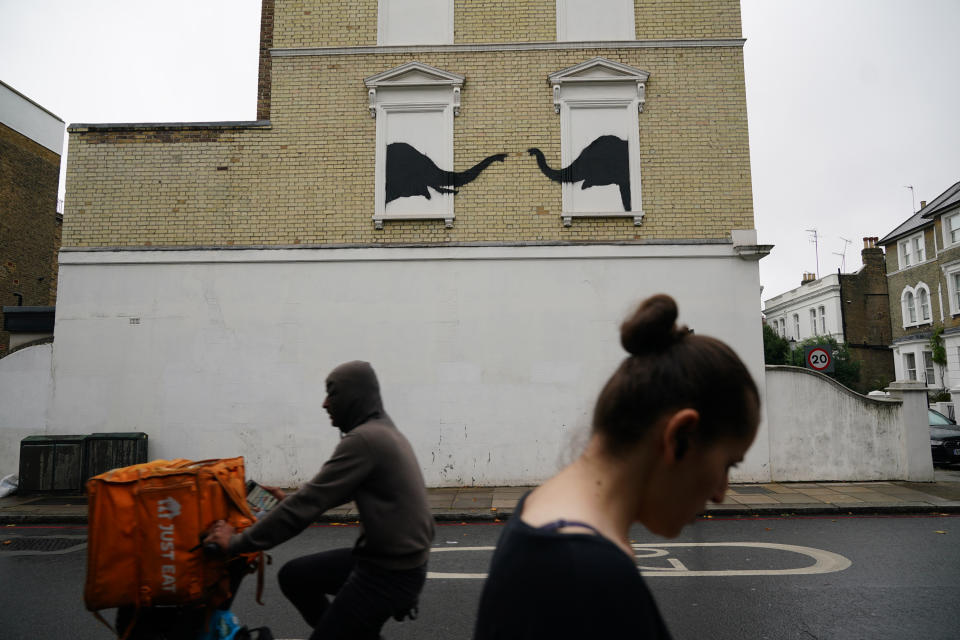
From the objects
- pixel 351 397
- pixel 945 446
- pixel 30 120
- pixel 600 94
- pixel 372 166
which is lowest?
pixel 945 446

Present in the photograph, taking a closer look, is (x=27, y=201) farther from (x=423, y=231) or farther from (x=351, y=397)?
(x=351, y=397)

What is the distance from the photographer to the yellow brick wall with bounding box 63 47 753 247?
39.2 ft

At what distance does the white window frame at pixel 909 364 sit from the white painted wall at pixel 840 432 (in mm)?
28495

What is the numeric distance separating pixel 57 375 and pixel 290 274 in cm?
492

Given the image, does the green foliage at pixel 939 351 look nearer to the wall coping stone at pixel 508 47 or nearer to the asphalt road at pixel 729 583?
the wall coping stone at pixel 508 47

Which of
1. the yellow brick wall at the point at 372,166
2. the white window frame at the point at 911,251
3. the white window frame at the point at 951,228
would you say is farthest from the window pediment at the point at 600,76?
the white window frame at the point at 911,251

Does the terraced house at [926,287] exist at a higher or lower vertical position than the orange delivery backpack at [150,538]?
higher

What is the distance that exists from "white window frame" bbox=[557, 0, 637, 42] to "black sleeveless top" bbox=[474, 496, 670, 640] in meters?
13.0

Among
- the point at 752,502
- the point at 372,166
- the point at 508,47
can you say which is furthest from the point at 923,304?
the point at 372,166

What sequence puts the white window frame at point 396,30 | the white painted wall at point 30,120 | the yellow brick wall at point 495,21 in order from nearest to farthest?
the yellow brick wall at point 495,21 < the white window frame at point 396,30 < the white painted wall at point 30,120

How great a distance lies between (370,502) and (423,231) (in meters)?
9.64

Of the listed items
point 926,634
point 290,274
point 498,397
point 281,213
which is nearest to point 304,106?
point 281,213

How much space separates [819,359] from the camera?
1328cm

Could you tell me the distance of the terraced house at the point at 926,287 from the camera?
31094mm
